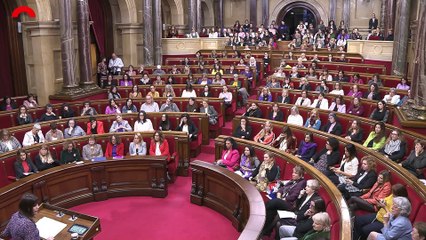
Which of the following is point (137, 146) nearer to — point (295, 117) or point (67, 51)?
point (295, 117)

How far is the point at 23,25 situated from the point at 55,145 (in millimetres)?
5705

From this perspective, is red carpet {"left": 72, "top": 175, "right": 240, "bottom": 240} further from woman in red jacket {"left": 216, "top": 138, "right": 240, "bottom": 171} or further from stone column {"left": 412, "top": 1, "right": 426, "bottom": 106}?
stone column {"left": 412, "top": 1, "right": 426, "bottom": 106}

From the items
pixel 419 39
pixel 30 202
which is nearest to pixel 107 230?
pixel 30 202

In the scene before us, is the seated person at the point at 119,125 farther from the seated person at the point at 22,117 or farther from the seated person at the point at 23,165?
the seated person at the point at 23,165

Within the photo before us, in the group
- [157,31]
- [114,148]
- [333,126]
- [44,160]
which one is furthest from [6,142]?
[157,31]

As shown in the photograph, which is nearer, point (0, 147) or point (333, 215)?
point (333, 215)

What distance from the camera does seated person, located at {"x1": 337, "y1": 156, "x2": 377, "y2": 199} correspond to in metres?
5.24

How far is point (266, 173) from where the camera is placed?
5.92m

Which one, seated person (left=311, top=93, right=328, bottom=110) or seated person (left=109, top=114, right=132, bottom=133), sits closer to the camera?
seated person (left=109, top=114, right=132, bottom=133)

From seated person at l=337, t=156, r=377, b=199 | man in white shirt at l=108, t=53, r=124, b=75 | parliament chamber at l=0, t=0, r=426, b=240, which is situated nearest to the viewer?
parliament chamber at l=0, t=0, r=426, b=240

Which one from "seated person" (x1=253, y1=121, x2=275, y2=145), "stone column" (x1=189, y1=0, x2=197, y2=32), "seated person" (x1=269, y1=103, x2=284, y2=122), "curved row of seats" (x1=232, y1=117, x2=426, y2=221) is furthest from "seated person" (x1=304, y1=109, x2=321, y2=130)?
"stone column" (x1=189, y1=0, x2=197, y2=32)

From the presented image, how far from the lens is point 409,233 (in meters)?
3.82

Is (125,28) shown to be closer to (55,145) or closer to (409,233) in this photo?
(55,145)

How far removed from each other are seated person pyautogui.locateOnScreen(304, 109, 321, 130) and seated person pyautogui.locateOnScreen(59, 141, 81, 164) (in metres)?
4.35
